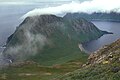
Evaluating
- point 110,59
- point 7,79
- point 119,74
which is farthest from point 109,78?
point 7,79

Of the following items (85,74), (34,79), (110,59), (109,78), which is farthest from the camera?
(34,79)

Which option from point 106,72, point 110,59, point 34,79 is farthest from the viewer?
point 34,79

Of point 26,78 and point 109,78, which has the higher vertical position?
point 109,78

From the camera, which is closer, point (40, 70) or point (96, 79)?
point (96, 79)

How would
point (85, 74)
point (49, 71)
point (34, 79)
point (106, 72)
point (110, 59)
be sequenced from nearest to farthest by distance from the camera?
point (106, 72), point (85, 74), point (110, 59), point (34, 79), point (49, 71)

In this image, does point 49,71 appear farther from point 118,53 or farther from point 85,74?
point 85,74

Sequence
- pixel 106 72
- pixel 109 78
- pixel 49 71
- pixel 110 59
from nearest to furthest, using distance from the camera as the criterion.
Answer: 1. pixel 109 78
2. pixel 106 72
3. pixel 110 59
4. pixel 49 71

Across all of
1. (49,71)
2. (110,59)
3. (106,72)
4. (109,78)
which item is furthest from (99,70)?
(49,71)

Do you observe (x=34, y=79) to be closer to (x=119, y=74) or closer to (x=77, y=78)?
(x=77, y=78)

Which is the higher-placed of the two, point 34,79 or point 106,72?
point 106,72
